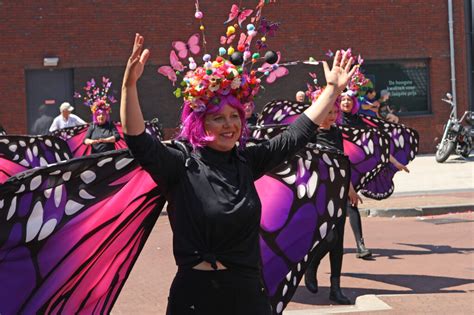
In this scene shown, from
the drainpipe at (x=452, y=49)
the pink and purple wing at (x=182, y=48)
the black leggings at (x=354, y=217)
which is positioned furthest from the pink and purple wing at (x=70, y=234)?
the drainpipe at (x=452, y=49)

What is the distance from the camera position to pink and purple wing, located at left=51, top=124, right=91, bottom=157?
39.6 feet

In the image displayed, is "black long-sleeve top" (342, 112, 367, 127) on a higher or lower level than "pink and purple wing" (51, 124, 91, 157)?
higher

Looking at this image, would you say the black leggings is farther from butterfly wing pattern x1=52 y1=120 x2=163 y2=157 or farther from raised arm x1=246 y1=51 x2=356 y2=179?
raised arm x1=246 y1=51 x2=356 y2=179

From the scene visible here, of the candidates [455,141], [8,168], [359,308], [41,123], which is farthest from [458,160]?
[8,168]

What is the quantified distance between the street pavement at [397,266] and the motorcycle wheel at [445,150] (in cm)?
603

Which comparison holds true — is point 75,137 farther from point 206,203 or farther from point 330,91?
point 206,203

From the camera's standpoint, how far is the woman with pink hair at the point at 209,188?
136 inches

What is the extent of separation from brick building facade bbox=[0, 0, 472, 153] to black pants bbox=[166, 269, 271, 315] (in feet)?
57.4

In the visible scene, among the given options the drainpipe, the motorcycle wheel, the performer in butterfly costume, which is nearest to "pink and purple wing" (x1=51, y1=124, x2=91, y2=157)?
the performer in butterfly costume

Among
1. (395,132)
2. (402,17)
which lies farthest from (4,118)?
(395,132)

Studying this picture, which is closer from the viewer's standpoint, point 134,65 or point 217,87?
point 134,65

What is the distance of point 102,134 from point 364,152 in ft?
15.5

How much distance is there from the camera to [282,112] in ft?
35.7

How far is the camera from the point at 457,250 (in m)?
9.65
